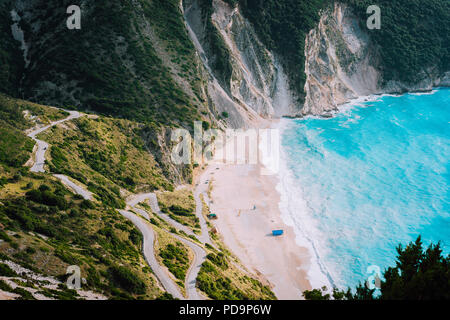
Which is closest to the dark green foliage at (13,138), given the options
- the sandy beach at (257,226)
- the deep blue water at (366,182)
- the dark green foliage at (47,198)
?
the dark green foliage at (47,198)

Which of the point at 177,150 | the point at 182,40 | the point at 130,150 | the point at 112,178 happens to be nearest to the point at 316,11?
the point at 182,40

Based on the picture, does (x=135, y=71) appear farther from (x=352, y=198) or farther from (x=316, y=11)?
(x=316, y=11)

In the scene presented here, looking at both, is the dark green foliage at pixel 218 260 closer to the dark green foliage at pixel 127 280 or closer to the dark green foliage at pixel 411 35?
the dark green foliage at pixel 127 280

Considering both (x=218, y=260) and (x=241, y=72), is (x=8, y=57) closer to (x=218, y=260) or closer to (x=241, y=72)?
(x=241, y=72)

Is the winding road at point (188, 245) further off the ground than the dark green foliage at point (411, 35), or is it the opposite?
the dark green foliage at point (411, 35)

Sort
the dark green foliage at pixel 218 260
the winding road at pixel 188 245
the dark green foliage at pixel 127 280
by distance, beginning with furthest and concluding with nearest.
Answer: the dark green foliage at pixel 218 260, the winding road at pixel 188 245, the dark green foliage at pixel 127 280

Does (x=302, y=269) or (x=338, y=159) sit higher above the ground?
(x=338, y=159)
